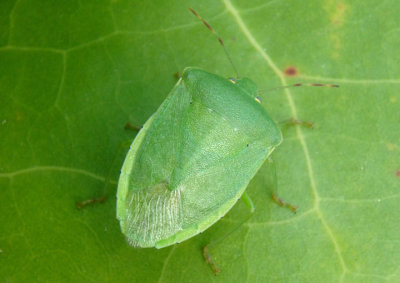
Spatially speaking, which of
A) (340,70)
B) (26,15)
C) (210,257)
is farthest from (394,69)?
(26,15)

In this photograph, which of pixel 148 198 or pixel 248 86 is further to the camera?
pixel 248 86

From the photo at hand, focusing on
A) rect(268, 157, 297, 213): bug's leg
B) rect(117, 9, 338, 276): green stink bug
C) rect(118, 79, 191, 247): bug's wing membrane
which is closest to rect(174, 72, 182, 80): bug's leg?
rect(117, 9, 338, 276): green stink bug

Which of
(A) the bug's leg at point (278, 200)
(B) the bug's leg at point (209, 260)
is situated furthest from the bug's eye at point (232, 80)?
(B) the bug's leg at point (209, 260)

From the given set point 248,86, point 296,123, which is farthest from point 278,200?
point 248,86

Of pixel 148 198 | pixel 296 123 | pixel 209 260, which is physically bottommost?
pixel 209 260

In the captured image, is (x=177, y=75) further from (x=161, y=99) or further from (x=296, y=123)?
(x=296, y=123)

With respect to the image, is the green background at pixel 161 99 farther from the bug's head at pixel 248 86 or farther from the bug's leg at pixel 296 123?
the bug's head at pixel 248 86

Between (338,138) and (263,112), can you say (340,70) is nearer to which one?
(338,138)
